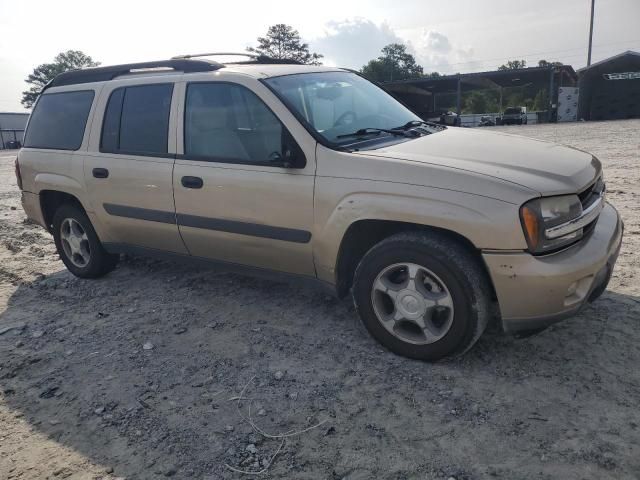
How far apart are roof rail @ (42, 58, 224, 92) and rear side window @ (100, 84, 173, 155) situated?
8.0 inches

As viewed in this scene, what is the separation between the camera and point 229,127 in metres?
3.71

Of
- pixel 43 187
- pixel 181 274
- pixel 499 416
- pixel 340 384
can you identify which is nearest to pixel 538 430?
pixel 499 416

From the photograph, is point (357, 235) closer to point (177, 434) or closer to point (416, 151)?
point (416, 151)

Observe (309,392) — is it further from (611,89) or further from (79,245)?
(611,89)

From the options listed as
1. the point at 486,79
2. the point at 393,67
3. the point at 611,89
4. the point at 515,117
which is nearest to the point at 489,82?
the point at 486,79

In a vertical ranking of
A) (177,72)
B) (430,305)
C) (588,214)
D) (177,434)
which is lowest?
(177,434)

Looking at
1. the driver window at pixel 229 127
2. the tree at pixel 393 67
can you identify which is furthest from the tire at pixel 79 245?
the tree at pixel 393 67

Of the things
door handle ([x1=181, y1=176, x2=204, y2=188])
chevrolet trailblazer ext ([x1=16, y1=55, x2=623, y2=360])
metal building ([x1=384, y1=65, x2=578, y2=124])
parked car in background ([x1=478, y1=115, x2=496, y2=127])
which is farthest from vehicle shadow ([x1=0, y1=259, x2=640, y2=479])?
parked car in background ([x1=478, y1=115, x2=496, y2=127])

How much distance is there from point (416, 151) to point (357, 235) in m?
0.64

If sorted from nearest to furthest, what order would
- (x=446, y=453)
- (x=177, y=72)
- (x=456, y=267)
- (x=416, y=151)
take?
(x=446, y=453), (x=456, y=267), (x=416, y=151), (x=177, y=72)

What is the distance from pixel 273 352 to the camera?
3.40 meters

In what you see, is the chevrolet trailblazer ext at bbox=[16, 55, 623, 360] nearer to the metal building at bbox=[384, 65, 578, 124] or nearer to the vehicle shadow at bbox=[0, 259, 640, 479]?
the vehicle shadow at bbox=[0, 259, 640, 479]

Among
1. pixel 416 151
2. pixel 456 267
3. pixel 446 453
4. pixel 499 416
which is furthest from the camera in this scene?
pixel 416 151

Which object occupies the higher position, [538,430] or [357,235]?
[357,235]
